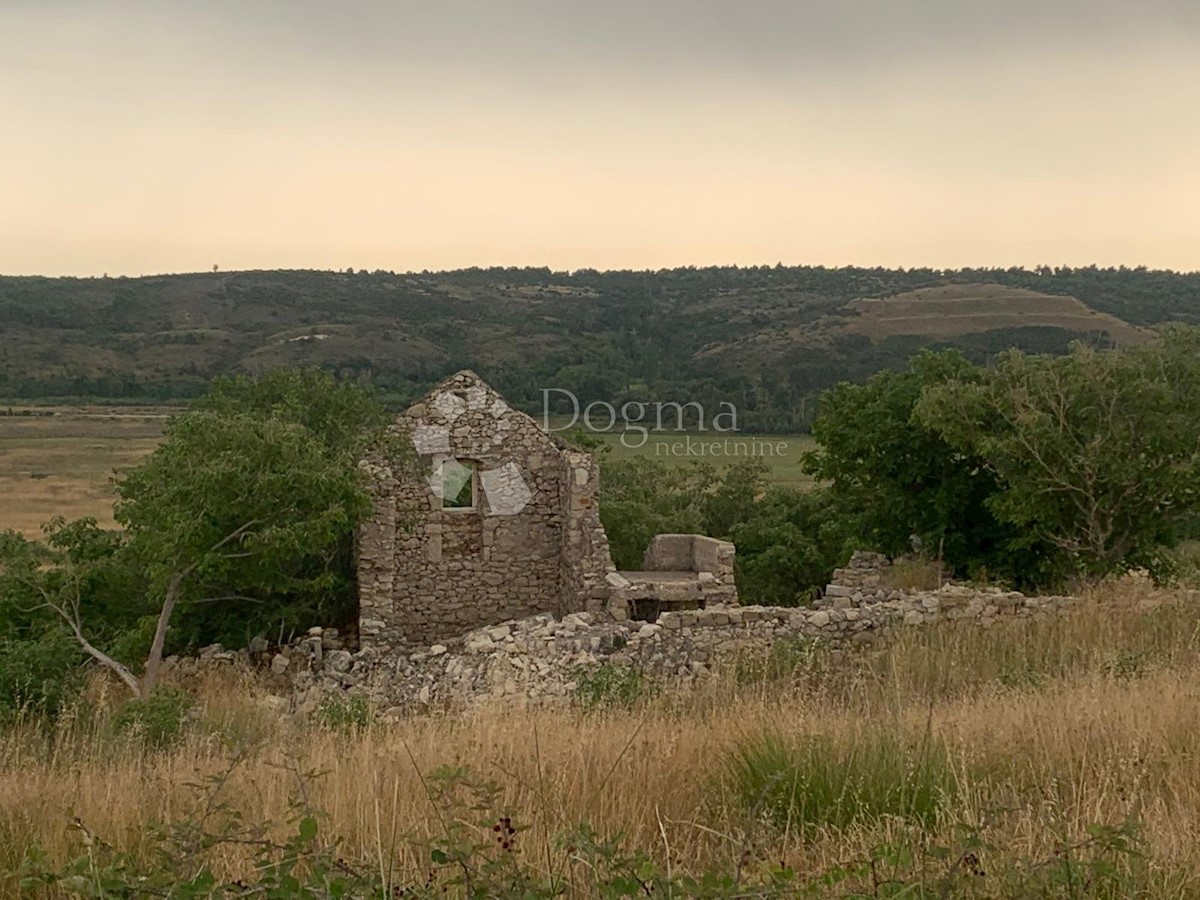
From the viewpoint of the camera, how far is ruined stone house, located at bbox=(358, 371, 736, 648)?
15.5m

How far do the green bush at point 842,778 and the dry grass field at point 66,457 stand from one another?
106 feet

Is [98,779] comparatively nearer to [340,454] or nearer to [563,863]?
[563,863]

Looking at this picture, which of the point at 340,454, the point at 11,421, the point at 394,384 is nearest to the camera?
the point at 340,454

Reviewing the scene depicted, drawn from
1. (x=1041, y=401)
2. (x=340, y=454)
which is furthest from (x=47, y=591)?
(x=1041, y=401)

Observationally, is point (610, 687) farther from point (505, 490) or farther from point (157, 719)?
point (505, 490)

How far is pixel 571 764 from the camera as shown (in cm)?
486

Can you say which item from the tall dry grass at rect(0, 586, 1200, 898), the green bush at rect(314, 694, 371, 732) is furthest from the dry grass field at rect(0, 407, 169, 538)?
the tall dry grass at rect(0, 586, 1200, 898)

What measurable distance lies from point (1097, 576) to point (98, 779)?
13649 mm

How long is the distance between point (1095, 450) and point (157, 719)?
1199 centimetres

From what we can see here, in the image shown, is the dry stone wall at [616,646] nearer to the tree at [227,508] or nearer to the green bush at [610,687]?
the green bush at [610,687]

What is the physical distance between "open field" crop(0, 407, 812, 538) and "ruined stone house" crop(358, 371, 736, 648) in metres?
24.7

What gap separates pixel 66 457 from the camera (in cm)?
5584

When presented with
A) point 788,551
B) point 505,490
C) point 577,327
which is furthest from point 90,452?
point 505,490

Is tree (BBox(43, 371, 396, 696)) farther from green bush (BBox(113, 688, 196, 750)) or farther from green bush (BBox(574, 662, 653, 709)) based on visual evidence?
green bush (BBox(574, 662, 653, 709))
